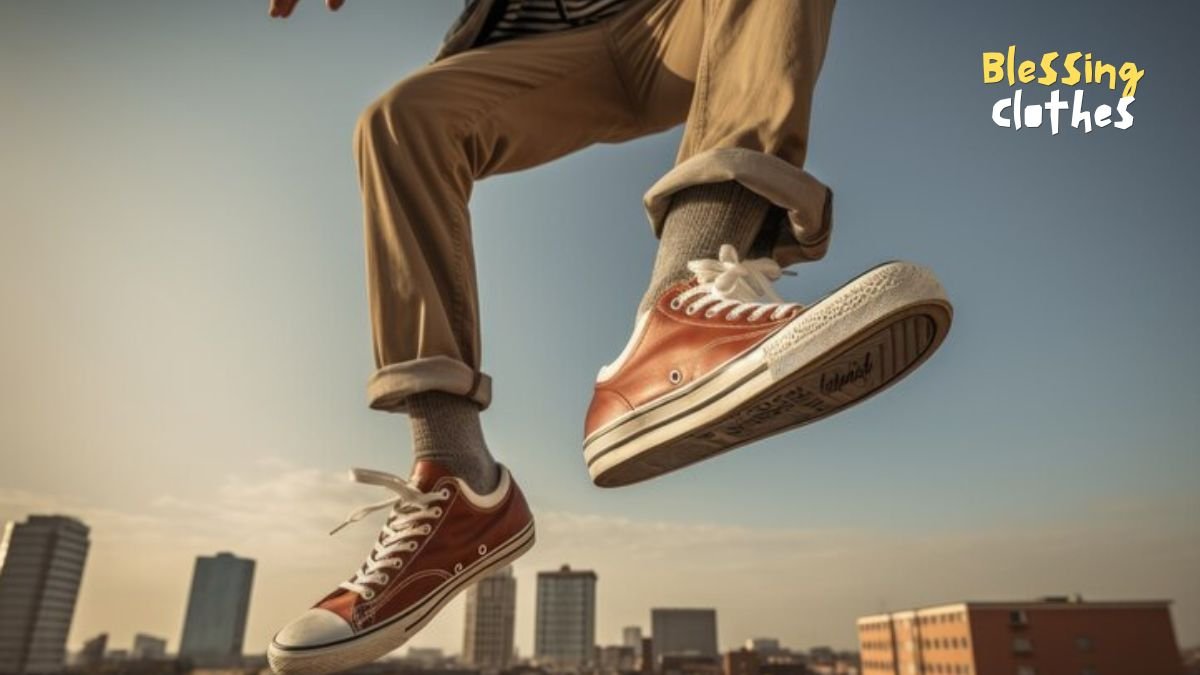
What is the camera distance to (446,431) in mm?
1373

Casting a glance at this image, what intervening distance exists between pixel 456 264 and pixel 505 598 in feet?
300

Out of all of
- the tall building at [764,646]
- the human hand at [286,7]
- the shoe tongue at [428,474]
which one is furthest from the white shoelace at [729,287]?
the tall building at [764,646]

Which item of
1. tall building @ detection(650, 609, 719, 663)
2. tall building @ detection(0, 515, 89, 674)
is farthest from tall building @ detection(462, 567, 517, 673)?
tall building @ detection(0, 515, 89, 674)

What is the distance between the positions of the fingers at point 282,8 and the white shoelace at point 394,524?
1130 mm

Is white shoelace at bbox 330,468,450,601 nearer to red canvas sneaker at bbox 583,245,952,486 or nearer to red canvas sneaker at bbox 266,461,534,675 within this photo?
red canvas sneaker at bbox 266,461,534,675

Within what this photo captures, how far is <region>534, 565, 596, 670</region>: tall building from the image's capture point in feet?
315

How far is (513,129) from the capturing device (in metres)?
1.47

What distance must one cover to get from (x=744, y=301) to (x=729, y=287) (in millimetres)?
37

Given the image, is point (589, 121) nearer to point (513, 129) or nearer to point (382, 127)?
point (513, 129)

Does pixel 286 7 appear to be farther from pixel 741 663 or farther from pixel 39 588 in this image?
pixel 39 588

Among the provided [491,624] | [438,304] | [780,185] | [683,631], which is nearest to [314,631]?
[438,304]

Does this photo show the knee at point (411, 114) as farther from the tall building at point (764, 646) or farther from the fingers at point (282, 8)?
the tall building at point (764, 646)

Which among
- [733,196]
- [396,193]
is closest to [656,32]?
[733,196]

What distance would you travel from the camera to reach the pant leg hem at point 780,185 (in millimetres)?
1057
